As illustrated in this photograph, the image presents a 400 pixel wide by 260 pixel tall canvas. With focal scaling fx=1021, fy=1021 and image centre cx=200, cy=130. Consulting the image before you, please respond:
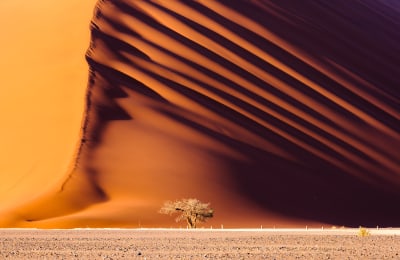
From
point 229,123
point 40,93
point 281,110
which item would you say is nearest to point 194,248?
point 229,123

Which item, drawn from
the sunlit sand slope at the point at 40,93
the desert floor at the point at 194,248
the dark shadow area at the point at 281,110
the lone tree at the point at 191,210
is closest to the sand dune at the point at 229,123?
the dark shadow area at the point at 281,110

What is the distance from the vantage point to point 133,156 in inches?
2240

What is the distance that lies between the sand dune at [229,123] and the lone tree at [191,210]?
3.25ft

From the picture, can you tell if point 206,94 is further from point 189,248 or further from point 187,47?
point 189,248

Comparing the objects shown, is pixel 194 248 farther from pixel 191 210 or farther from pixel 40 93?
pixel 40 93

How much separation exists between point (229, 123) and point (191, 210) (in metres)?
11.8

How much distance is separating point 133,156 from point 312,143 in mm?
12198

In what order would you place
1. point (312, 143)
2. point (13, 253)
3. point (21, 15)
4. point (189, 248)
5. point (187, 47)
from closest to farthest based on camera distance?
point (13, 253) < point (189, 248) < point (312, 143) < point (187, 47) < point (21, 15)

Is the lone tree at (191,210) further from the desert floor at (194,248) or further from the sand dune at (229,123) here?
the desert floor at (194,248)

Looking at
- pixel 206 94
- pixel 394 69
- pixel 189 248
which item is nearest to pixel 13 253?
pixel 189 248

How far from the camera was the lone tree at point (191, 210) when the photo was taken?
50594mm

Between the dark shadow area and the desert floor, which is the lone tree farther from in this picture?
the desert floor

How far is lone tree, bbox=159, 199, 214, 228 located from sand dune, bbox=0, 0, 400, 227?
0.99 metres

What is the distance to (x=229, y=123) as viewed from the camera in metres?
61.3
